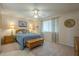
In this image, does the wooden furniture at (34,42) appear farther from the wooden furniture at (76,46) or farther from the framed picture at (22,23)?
the wooden furniture at (76,46)

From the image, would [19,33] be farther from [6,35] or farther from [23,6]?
[23,6]

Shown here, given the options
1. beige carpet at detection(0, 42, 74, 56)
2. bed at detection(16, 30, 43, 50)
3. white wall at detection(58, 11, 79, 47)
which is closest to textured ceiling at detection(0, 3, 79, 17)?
white wall at detection(58, 11, 79, 47)

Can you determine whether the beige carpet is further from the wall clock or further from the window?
the wall clock

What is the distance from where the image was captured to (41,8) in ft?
5.85

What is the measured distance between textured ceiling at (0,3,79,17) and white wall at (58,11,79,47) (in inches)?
3.7

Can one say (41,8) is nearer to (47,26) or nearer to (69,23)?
(47,26)

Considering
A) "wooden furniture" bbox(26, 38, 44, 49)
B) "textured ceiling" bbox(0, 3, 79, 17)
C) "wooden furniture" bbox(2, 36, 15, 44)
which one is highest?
"textured ceiling" bbox(0, 3, 79, 17)

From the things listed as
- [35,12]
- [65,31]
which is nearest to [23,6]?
[35,12]

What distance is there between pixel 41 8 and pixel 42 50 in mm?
786

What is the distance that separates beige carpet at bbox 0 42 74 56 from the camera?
1781 mm

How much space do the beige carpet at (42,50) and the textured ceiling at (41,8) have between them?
601mm

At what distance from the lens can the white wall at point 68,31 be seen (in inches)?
71.1

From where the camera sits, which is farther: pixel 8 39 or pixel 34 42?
pixel 34 42

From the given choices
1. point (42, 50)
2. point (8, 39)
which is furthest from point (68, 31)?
point (8, 39)
